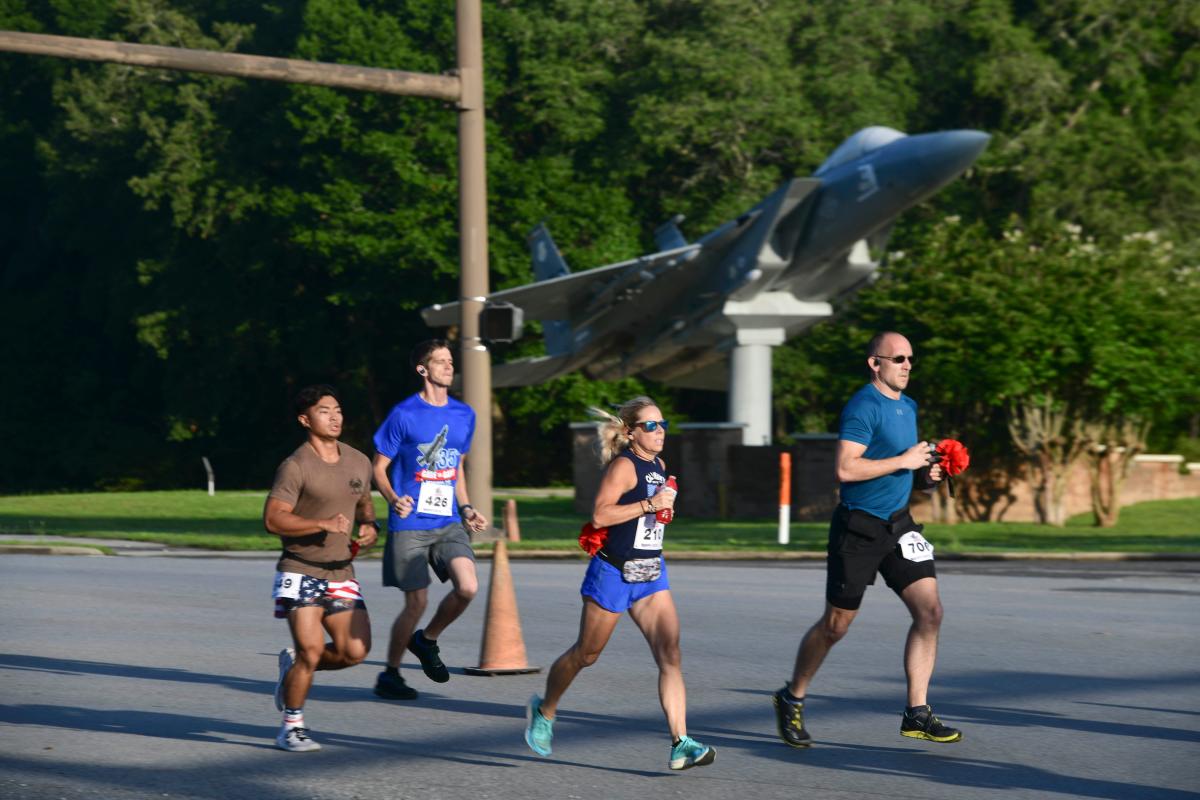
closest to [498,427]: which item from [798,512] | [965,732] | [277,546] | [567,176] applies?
[567,176]

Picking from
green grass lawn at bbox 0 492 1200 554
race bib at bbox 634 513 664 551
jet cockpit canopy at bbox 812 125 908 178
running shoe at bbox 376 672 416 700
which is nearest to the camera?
race bib at bbox 634 513 664 551

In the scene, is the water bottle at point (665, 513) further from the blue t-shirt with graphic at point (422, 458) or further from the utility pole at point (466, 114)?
the utility pole at point (466, 114)

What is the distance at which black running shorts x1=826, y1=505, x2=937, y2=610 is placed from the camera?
24.1 ft

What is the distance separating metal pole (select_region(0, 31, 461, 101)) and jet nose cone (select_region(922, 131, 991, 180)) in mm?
13619

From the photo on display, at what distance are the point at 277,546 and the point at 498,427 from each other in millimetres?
26565

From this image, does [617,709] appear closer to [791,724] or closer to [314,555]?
[791,724]

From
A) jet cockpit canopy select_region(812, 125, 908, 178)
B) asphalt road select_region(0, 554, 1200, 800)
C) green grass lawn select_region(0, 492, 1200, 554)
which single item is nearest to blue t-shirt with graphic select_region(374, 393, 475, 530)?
asphalt road select_region(0, 554, 1200, 800)

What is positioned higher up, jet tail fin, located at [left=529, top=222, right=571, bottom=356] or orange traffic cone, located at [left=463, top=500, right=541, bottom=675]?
jet tail fin, located at [left=529, top=222, right=571, bottom=356]

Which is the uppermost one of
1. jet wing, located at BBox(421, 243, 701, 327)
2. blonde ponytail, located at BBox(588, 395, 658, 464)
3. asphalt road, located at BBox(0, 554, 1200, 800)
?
jet wing, located at BBox(421, 243, 701, 327)

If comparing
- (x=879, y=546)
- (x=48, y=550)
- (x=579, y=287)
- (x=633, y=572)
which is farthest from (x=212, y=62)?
(x=579, y=287)

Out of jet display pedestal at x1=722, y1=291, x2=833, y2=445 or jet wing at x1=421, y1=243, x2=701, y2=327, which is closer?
jet display pedestal at x1=722, y1=291, x2=833, y2=445

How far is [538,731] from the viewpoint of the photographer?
708 cm

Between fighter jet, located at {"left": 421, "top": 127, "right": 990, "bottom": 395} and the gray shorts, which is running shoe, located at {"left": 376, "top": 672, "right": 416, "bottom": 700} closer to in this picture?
the gray shorts

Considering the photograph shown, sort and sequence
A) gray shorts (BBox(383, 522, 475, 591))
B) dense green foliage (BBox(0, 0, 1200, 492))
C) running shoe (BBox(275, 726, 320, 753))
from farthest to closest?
dense green foliage (BBox(0, 0, 1200, 492)) → gray shorts (BBox(383, 522, 475, 591)) → running shoe (BBox(275, 726, 320, 753))
